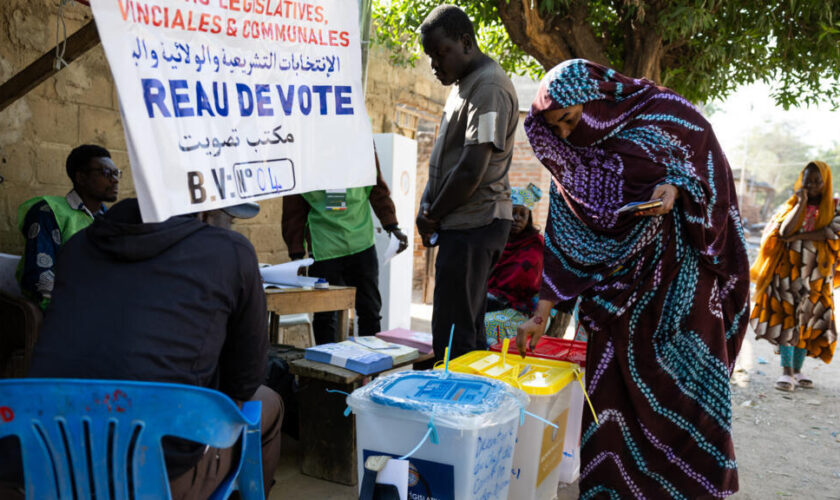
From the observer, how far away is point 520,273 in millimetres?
4023

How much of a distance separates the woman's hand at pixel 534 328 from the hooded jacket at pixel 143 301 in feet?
3.72

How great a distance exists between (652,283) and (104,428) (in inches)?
71.7

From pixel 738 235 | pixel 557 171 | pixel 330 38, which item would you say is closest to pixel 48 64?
pixel 330 38

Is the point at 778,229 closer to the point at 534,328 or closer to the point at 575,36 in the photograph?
the point at 575,36

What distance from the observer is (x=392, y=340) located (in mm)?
3273

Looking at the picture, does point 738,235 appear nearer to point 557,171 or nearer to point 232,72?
point 557,171

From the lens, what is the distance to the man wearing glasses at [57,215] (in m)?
2.90

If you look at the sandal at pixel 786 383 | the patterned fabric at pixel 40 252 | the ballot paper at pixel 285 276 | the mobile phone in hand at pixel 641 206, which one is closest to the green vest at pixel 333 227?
the ballot paper at pixel 285 276

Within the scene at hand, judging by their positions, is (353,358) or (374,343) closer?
(353,358)

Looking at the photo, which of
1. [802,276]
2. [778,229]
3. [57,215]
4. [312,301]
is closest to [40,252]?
[57,215]

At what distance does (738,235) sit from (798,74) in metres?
4.38

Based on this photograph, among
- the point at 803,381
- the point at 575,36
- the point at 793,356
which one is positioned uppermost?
the point at 575,36

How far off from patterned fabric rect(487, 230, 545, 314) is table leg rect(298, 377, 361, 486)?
1.59 m

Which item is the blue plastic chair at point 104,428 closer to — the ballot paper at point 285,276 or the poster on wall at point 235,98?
the poster on wall at point 235,98
